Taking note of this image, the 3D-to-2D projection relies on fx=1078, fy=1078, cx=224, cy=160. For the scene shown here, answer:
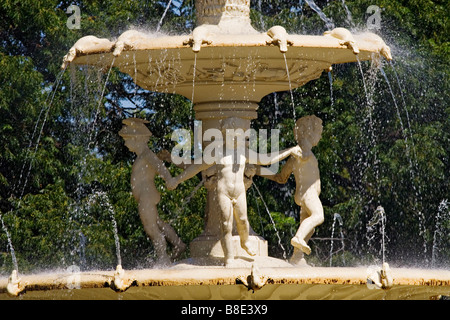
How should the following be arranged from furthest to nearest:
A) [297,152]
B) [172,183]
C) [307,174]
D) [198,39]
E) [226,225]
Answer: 1. [307,174]
2. [297,152]
3. [172,183]
4. [226,225]
5. [198,39]

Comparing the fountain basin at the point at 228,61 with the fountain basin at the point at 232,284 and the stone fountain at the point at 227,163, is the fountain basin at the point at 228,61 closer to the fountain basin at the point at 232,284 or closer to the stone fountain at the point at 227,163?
the stone fountain at the point at 227,163

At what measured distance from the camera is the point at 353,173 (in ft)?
59.3

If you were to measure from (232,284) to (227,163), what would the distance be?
4.85 ft

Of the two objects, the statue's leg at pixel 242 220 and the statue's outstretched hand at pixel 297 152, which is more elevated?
the statue's outstretched hand at pixel 297 152

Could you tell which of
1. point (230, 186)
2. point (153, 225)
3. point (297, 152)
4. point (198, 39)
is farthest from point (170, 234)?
point (198, 39)

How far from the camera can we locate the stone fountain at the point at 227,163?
8.65 metres

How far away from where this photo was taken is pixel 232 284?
857 cm

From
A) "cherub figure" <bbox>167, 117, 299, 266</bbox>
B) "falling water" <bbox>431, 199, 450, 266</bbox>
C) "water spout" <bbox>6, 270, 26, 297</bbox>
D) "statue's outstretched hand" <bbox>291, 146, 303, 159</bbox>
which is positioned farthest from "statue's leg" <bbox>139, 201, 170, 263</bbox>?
"falling water" <bbox>431, 199, 450, 266</bbox>

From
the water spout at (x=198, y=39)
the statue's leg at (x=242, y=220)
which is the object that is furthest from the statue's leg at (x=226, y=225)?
the water spout at (x=198, y=39)

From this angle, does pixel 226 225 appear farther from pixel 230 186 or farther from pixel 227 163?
pixel 227 163

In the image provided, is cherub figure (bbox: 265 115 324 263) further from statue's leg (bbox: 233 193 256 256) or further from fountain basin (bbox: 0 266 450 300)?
fountain basin (bbox: 0 266 450 300)

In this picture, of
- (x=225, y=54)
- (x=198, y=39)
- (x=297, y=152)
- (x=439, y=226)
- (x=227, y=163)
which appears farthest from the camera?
(x=439, y=226)

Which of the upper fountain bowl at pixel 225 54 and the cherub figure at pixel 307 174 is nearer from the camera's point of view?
the upper fountain bowl at pixel 225 54
